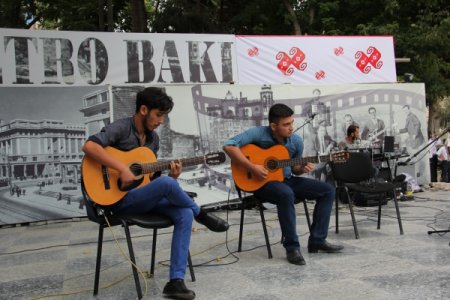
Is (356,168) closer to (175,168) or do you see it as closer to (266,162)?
(266,162)

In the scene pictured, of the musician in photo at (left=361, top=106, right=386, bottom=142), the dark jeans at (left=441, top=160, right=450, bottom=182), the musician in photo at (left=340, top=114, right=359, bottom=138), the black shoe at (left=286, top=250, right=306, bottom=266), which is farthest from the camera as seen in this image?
the dark jeans at (left=441, top=160, right=450, bottom=182)

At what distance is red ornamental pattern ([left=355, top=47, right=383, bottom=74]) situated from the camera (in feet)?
30.2

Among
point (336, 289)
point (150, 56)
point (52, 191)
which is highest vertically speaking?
point (150, 56)

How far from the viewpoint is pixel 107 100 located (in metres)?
7.54

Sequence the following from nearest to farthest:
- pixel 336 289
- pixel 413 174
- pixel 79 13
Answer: pixel 336 289 < pixel 413 174 < pixel 79 13

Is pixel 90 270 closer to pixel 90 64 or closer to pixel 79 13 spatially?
pixel 90 64

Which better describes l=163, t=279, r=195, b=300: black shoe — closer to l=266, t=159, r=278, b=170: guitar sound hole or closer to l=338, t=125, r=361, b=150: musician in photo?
l=266, t=159, r=278, b=170: guitar sound hole

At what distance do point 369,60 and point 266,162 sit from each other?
212 inches

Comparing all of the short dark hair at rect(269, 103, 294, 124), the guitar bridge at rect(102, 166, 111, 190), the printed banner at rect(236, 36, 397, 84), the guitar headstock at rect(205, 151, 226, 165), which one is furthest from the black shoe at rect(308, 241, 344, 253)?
the printed banner at rect(236, 36, 397, 84)

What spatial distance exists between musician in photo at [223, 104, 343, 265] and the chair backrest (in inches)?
35.7

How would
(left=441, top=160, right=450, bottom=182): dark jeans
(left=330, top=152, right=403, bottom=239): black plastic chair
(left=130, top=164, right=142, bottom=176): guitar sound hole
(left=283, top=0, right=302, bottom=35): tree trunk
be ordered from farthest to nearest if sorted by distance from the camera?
(left=283, top=0, right=302, bottom=35): tree trunk
(left=441, top=160, right=450, bottom=182): dark jeans
(left=330, top=152, right=403, bottom=239): black plastic chair
(left=130, top=164, right=142, bottom=176): guitar sound hole

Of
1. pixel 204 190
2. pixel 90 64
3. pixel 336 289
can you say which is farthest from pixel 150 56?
pixel 336 289

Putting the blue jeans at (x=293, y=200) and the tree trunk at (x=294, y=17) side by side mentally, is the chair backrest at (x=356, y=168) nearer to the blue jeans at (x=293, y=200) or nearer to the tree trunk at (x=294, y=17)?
the blue jeans at (x=293, y=200)

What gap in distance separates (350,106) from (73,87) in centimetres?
492
